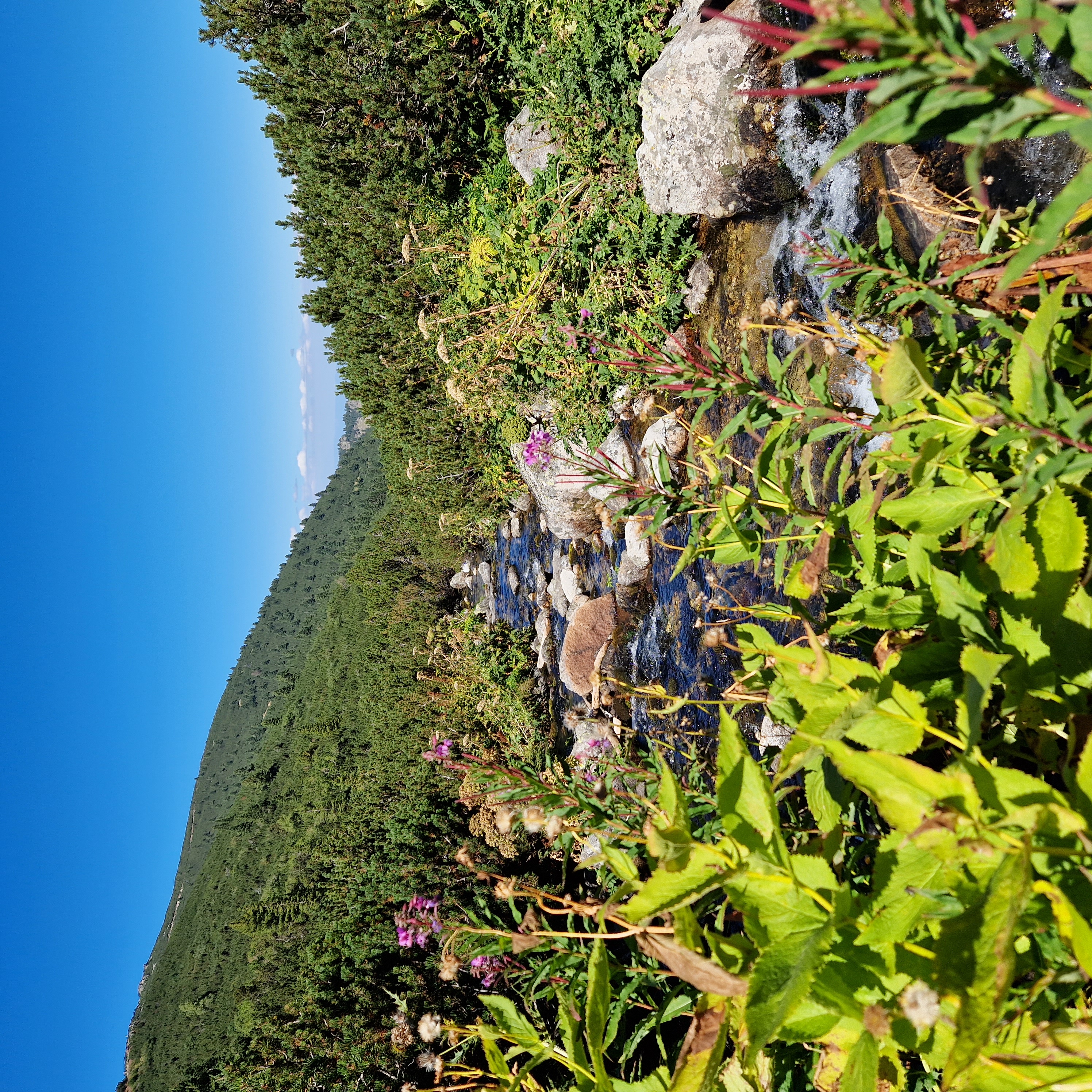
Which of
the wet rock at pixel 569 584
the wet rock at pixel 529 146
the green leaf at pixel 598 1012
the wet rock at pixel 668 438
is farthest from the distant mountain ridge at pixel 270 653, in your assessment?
the green leaf at pixel 598 1012

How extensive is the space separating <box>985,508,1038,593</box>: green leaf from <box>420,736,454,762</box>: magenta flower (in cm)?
542

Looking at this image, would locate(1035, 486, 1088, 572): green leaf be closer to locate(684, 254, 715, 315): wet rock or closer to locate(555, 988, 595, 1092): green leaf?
locate(555, 988, 595, 1092): green leaf

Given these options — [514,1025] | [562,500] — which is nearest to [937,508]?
[514,1025]

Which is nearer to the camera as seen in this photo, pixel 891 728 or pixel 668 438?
pixel 891 728

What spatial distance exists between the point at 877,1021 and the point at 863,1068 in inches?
Answer: 6.7

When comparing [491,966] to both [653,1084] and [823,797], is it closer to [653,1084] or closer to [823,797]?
[653,1084]

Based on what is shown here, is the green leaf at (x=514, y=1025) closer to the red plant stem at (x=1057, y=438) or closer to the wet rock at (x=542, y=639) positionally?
the red plant stem at (x=1057, y=438)

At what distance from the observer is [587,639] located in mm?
5539

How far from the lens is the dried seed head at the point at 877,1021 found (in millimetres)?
853

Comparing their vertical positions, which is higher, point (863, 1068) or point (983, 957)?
point (983, 957)

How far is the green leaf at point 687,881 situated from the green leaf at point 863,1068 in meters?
0.28

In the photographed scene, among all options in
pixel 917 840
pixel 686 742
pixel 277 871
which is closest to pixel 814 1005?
pixel 917 840

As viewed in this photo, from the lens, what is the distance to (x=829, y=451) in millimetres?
3199

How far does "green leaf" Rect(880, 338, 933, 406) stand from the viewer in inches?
49.4
